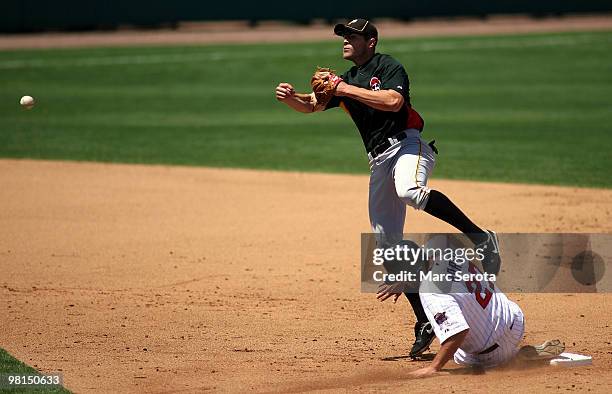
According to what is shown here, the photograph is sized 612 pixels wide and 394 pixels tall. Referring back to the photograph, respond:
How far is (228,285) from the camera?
326 inches

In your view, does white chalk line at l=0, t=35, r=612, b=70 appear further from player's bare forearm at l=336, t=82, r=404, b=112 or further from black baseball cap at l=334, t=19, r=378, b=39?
player's bare forearm at l=336, t=82, r=404, b=112

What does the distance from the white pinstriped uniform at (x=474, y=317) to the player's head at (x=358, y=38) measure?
1.48 meters

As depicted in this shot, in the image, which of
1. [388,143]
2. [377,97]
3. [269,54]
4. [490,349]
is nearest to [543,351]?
[490,349]

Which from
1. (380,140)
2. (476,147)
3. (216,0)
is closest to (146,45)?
(216,0)

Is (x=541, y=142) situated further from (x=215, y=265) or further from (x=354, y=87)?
(x=354, y=87)

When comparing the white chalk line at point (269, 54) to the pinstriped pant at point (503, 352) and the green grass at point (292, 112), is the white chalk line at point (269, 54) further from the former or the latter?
the pinstriped pant at point (503, 352)

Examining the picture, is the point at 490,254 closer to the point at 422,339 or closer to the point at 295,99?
the point at 422,339

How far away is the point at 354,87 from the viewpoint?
6.47 meters

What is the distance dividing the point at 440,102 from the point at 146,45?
46.8 ft

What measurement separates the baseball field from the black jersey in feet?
4.65

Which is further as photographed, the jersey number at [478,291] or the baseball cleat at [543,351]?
the baseball cleat at [543,351]

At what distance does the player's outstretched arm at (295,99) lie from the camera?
6.88m

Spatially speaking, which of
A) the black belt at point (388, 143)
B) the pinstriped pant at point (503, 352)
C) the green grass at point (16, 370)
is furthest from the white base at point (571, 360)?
the green grass at point (16, 370)

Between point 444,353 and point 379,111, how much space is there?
1751mm
